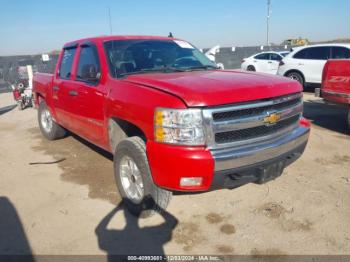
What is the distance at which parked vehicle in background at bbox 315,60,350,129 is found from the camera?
6098 millimetres

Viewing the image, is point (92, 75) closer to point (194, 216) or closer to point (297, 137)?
point (194, 216)

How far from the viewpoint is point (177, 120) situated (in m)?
2.83

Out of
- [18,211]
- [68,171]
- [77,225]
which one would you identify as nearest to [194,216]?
[77,225]

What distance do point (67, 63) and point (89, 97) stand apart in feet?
4.66

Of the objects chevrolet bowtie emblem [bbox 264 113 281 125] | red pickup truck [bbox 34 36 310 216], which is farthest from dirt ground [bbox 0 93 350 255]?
chevrolet bowtie emblem [bbox 264 113 281 125]

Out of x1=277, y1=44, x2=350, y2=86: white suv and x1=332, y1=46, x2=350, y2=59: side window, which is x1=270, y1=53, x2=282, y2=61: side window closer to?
x1=277, y1=44, x2=350, y2=86: white suv

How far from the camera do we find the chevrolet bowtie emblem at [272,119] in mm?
3135

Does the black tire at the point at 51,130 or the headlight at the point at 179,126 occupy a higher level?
the headlight at the point at 179,126

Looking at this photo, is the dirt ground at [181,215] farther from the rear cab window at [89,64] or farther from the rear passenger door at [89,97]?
the rear cab window at [89,64]

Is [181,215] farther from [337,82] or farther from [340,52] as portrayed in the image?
[340,52]

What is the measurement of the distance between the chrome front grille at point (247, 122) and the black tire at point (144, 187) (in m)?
0.72

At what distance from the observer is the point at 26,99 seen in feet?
A: 37.1

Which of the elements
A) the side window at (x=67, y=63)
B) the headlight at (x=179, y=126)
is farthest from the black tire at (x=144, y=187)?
the side window at (x=67, y=63)

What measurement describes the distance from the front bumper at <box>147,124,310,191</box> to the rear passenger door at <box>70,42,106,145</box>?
123 centimetres
